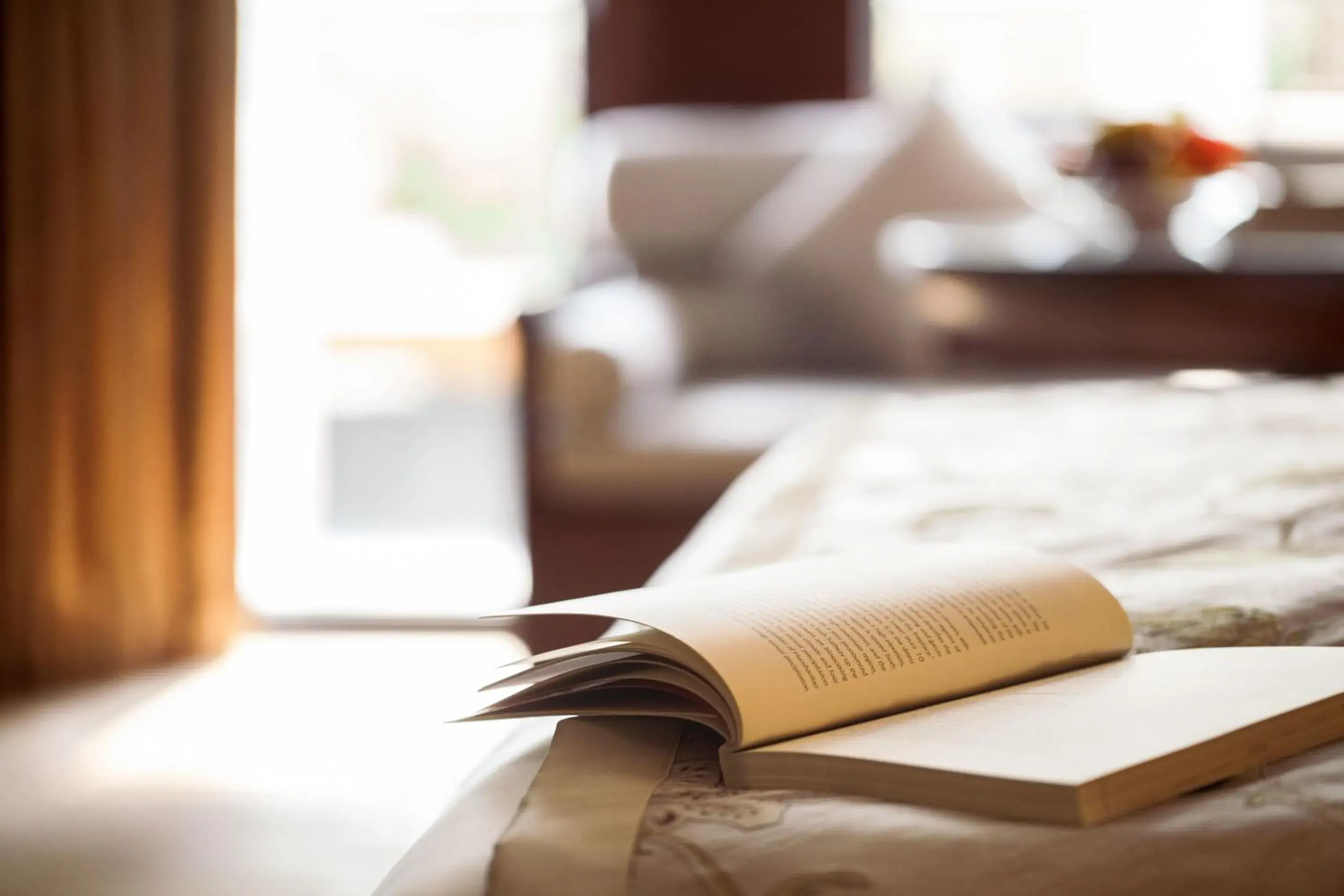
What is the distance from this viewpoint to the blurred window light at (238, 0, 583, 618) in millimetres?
2975

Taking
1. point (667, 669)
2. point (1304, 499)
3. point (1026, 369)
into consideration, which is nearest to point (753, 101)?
point (1026, 369)

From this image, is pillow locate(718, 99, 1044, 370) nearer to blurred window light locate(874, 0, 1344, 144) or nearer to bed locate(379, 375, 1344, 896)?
blurred window light locate(874, 0, 1344, 144)

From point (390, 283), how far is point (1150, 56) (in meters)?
3.37

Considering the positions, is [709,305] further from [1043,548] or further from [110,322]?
[1043,548]

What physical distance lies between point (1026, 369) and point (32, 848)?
165cm

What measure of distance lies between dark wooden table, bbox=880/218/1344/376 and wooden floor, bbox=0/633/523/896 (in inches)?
38.5

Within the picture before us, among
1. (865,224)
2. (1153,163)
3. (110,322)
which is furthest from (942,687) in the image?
(110,322)

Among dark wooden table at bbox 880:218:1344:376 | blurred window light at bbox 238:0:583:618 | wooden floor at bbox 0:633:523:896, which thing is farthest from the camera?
blurred window light at bbox 238:0:583:618

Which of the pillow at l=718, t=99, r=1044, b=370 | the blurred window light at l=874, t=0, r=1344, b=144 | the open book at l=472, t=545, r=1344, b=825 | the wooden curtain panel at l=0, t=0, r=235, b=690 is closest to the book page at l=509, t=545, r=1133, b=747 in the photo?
the open book at l=472, t=545, r=1344, b=825

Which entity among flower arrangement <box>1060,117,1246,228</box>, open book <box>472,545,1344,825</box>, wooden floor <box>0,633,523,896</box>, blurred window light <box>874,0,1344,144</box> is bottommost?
wooden floor <box>0,633,523,896</box>

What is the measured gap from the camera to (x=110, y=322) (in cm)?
258

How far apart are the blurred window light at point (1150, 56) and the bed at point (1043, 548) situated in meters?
2.14

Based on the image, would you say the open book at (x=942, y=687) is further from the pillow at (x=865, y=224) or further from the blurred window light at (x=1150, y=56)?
the blurred window light at (x=1150, y=56)

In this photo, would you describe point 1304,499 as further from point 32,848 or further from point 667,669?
point 32,848
